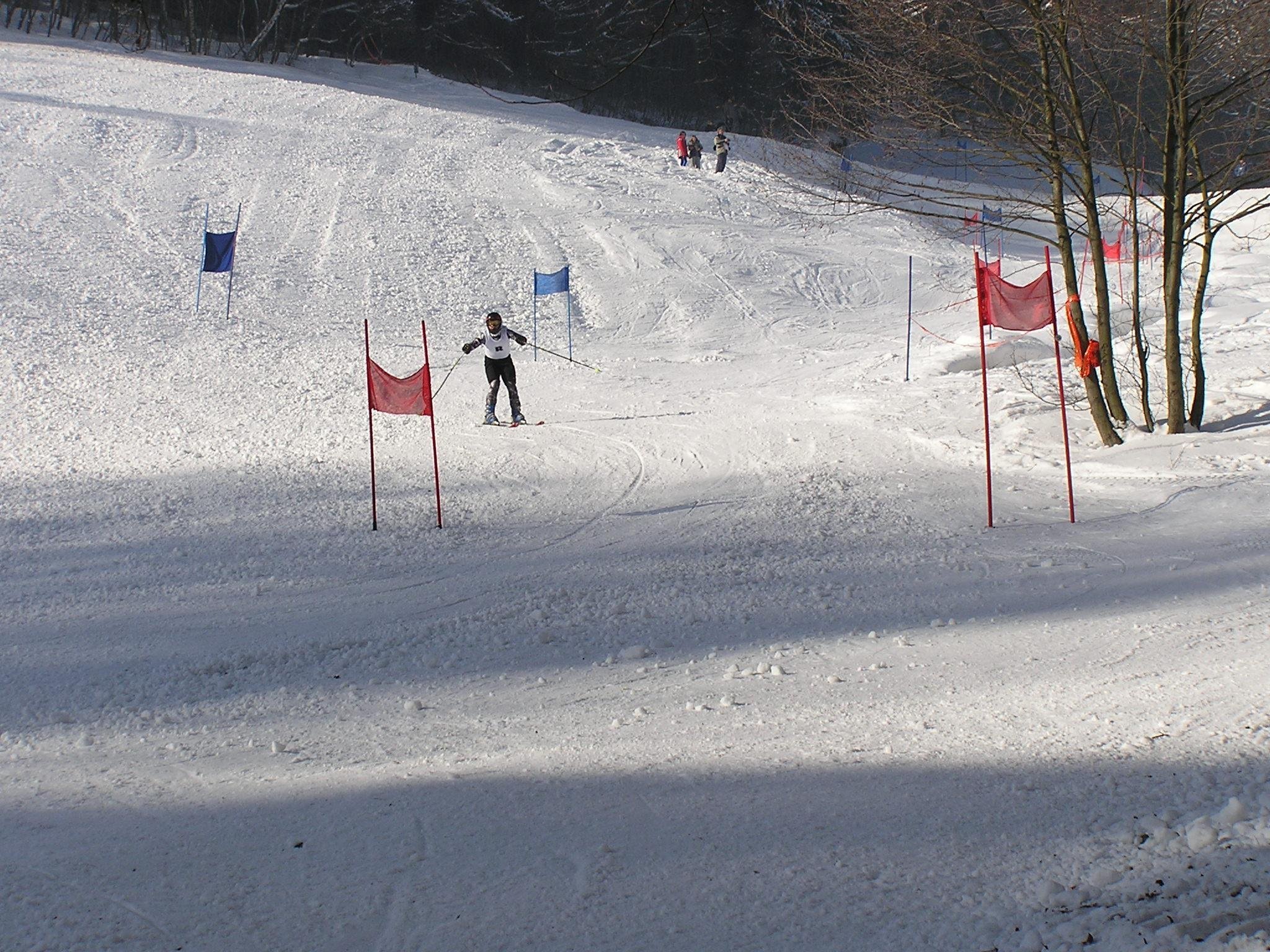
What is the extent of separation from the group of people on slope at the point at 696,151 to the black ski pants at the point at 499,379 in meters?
22.4

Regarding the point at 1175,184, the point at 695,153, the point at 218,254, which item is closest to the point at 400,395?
the point at 1175,184

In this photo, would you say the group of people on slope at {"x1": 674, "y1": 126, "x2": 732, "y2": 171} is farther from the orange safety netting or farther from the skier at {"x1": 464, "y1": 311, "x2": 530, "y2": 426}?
the orange safety netting

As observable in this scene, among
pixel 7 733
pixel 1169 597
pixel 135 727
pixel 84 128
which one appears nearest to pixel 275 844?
pixel 135 727

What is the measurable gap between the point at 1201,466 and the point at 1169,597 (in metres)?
3.68

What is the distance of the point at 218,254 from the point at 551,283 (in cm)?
615

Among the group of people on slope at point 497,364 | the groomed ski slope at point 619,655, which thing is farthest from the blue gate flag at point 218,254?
the group of people on slope at point 497,364

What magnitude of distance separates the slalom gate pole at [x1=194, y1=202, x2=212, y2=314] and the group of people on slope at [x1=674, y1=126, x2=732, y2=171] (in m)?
15.7

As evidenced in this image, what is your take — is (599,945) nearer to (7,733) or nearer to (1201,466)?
(7,733)

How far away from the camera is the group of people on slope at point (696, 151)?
33.8m

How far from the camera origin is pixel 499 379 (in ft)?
45.0

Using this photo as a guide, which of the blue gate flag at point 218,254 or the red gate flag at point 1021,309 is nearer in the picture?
the red gate flag at point 1021,309

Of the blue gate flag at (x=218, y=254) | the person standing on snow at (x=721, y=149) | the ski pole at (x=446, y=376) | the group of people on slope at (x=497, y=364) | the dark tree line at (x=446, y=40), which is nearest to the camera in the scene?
the group of people on slope at (x=497, y=364)

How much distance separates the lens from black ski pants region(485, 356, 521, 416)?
13516 millimetres

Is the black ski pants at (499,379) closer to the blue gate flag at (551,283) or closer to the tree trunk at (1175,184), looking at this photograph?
the blue gate flag at (551,283)
